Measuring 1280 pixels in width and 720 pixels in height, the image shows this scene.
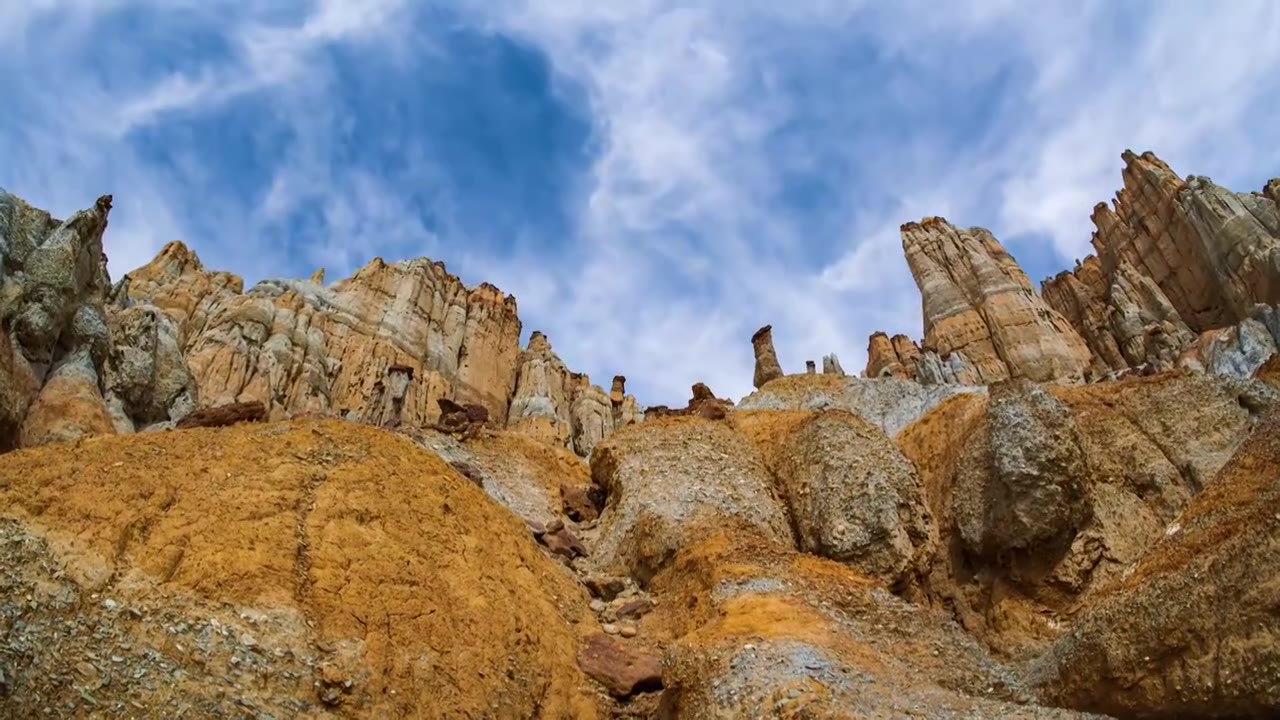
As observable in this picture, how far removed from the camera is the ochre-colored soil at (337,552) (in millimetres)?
11203

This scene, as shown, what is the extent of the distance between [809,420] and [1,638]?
666 inches

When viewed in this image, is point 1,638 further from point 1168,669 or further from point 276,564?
point 1168,669

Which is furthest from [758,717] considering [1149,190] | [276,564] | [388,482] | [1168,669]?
[1149,190]

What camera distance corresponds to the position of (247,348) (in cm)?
5159

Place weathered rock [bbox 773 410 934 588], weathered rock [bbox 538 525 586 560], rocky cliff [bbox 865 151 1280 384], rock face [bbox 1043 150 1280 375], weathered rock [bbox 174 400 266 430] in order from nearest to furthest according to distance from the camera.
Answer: weathered rock [bbox 773 410 934 588], weathered rock [bbox 174 400 266 430], weathered rock [bbox 538 525 586 560], rock face [bbox 1043 150 1280 375], rocky cliff [bbox 865 151 1280 384]

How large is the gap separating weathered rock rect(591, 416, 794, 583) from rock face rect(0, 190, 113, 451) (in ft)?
43.0

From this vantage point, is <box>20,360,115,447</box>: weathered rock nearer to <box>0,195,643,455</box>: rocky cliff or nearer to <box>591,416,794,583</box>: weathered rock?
<box>0,195,643,455</box>: rocky cliff

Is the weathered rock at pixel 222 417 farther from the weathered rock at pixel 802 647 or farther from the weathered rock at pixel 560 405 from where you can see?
the weathered rock at pixel 560 405

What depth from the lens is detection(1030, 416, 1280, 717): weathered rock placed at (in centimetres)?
873

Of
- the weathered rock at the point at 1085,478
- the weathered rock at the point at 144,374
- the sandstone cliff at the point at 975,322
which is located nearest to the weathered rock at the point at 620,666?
the weathered rock at the point at 1085,478

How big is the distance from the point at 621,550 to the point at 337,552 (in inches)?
297

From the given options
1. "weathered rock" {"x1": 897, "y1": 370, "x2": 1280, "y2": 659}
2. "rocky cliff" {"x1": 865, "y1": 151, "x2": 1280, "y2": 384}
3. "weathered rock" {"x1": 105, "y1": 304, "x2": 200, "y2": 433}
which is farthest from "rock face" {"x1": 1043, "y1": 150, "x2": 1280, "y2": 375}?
"weathered rock" {"x1": 105, "y1": 304, "x2": 200, "y2": 433}

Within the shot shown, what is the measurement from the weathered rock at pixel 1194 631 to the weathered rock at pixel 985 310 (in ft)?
171

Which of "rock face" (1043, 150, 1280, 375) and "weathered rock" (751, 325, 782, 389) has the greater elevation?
"rock face" (1043, 150, 1280, 375)
